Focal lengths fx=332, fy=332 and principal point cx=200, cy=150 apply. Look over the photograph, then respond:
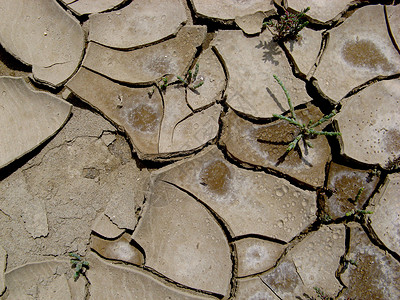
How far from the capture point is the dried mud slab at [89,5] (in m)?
2.29

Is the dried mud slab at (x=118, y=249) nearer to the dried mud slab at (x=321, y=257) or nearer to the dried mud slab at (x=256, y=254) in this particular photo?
the dried mud slab at (x=256, y=254)

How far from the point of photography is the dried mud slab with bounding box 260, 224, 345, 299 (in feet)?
6.72

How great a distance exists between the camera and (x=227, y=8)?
2.27m

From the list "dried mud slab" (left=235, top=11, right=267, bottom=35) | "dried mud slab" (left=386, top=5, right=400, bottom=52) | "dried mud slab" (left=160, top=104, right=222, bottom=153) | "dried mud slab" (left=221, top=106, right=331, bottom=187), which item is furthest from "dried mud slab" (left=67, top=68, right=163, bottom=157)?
"dried mud slab" (left=386, top=5, right=400, bottom=52)

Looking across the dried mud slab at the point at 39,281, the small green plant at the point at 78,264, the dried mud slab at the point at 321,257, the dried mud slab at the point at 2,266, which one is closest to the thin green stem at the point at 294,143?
the dried mud slab at the point at 321,257

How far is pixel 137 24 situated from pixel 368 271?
221 centimetres

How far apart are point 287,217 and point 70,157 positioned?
57.7 inches

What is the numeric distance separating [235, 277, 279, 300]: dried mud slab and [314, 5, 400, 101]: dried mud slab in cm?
131

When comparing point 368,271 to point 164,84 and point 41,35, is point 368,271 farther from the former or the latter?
point 41,35

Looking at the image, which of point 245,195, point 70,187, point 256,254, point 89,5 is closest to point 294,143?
point 245,195

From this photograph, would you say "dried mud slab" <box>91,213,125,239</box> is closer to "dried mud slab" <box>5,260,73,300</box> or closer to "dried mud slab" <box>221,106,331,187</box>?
"dried mud slab" <box>5,260,73,300</box>

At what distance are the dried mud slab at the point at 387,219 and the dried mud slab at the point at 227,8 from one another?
1.47 metres

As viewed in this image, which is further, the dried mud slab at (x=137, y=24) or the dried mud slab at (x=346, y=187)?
the dried mud slab at (x=137, y=24)

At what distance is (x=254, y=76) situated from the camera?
2.21 metres
